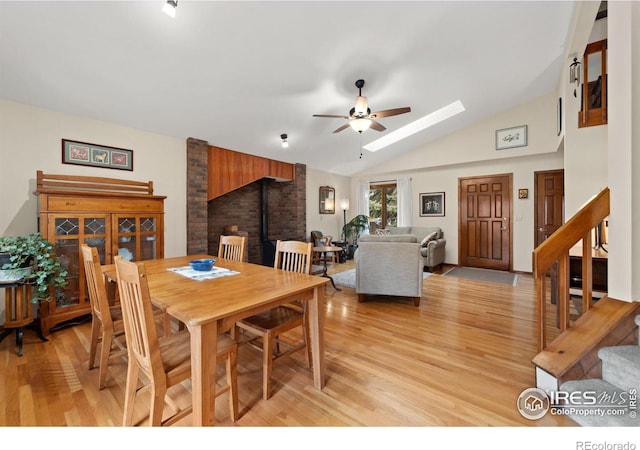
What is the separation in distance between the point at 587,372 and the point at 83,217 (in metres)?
4.12

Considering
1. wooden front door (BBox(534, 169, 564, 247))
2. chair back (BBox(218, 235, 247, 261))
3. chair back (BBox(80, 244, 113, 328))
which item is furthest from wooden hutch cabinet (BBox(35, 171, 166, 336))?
wooden front door (BBox(534, 169, 564, 247))

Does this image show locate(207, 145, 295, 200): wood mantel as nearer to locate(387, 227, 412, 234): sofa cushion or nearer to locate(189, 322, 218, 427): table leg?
locate(387, 227, 412, 234): sofa cushion

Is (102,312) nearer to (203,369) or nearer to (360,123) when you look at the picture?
(203,369)

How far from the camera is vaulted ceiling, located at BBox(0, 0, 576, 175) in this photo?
85.2 inches

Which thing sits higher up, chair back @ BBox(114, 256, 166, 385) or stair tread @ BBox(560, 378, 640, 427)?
chair back @ BBox(114, 256, 166, 385)

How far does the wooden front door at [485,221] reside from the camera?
5.40 meters

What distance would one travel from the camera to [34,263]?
245 cm

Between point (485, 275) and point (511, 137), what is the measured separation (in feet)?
8.40

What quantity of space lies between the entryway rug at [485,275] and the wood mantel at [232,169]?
12.9 feet

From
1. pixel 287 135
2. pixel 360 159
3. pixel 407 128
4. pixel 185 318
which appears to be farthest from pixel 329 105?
pixel 185 318

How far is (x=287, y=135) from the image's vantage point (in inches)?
178

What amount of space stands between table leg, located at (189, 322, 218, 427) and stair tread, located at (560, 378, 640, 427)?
1.83 meters

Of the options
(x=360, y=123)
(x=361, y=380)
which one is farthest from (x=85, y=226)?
(x=360, y=123)
